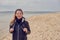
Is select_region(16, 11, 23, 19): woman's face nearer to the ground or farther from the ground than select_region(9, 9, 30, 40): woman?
farther from the ground

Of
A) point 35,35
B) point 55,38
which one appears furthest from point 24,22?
point 35,35

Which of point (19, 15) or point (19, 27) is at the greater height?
point (19, 15)

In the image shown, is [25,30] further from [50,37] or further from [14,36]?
[50,37]

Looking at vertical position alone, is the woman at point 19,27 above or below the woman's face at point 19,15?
below

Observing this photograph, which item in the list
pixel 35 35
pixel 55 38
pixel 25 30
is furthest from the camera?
pixel 35 35

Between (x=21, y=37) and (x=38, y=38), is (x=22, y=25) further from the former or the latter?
(x=38, y=38)

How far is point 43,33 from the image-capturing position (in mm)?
9227

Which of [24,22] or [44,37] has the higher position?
[24,22]

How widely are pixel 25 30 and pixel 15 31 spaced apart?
21 cm

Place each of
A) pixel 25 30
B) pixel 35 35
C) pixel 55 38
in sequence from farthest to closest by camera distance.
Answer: pixel 35 35 < pixel 55 38 < pixel 25 30

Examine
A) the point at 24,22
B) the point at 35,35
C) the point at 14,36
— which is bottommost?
the point at 35,35

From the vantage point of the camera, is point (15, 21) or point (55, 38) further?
point (55, 38)

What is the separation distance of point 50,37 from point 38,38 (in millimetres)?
460

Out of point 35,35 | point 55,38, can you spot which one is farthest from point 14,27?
point 35,35
